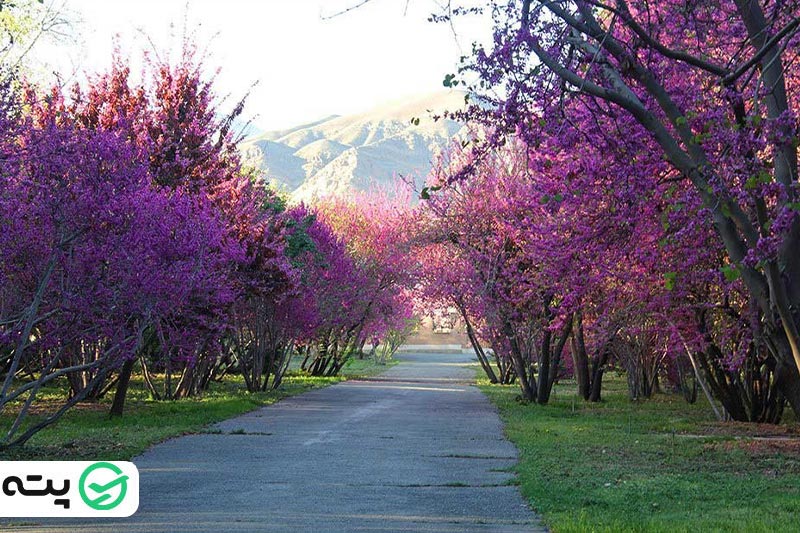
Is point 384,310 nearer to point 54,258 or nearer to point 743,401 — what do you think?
point 743,401

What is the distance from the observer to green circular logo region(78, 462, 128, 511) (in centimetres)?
937

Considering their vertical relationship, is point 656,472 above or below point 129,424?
below

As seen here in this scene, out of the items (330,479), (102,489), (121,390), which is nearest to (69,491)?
(102,489)

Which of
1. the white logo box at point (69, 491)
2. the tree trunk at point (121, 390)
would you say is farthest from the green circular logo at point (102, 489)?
the tree trunk at point (121, 390)

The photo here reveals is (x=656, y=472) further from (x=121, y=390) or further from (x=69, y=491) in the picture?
(x=121, y=390)

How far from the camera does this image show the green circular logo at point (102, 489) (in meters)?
9.37

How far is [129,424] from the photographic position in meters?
19.5

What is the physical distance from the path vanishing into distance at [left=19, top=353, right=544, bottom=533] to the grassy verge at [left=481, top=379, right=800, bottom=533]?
52cm

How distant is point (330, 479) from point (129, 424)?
8.78m

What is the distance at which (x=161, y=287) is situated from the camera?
1387 centimetres

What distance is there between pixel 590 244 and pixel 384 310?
30.6 meters

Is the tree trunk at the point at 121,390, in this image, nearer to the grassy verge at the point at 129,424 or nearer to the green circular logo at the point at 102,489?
the grassy verge at the point at 129,424

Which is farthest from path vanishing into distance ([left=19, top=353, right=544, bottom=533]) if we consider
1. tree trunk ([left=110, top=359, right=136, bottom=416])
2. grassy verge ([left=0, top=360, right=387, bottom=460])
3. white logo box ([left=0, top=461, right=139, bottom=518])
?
tree trunk ([left=110, top=359, right=136, bottom=416])

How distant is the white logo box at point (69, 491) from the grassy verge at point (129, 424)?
2193 millimetres
